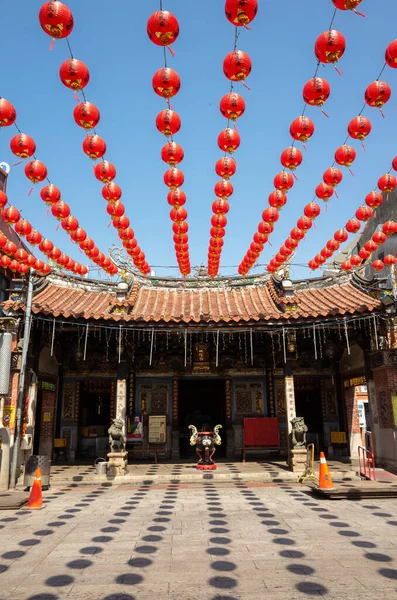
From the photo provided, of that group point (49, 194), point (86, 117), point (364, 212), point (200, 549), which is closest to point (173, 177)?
point (86, 117)

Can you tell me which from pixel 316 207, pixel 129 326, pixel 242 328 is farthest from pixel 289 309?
pixel 129 326

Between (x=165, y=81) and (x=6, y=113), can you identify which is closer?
(x=165, y=81)

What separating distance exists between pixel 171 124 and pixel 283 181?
274 centimetres

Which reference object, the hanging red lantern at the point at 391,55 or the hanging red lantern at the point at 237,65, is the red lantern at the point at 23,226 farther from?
the hanging red lantern at the point at 391,55

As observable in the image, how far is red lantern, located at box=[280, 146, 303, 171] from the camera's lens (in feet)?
24.9

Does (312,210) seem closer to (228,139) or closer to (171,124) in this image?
(228,139)

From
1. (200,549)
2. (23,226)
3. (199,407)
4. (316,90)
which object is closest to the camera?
(200,549)

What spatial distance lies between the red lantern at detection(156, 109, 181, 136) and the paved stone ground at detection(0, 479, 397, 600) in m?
6.22

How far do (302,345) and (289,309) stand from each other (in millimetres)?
1965

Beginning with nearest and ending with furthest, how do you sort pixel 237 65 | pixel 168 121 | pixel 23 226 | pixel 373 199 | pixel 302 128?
pixel 237 65, pixel 168 121, pixel 302 128, pixel 373 199, pixel 23 226

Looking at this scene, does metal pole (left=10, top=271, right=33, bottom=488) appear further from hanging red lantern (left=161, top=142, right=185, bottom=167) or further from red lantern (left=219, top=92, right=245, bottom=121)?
red lantern (left=219, top=92, right=245, bottom=121)

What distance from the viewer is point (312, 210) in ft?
31.8

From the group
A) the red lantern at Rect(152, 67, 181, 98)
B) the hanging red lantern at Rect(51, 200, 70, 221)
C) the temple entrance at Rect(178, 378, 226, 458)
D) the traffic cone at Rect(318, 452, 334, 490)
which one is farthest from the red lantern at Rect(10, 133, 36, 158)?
the temple entrance at Rect(178, 378, 226, 458)

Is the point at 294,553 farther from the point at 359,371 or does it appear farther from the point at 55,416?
the point at 55,416
